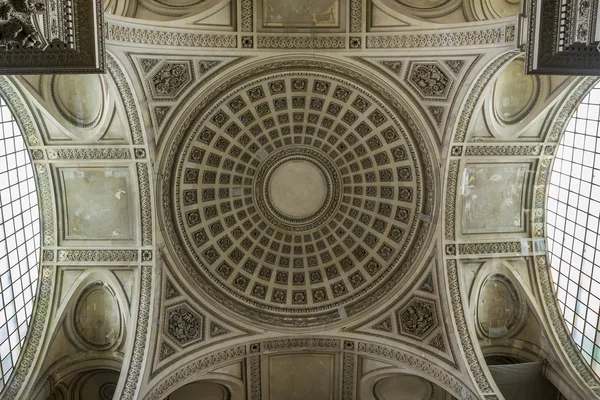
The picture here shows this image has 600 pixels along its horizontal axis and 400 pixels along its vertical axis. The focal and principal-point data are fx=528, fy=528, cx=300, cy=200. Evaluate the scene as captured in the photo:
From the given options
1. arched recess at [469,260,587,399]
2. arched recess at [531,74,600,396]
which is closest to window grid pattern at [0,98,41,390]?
arched recess at [469,260,587,399]

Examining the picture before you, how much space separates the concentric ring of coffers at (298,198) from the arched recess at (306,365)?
3.58ft

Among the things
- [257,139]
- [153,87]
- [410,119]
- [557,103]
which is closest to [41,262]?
[153,87]

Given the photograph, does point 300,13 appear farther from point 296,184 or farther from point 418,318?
point 418,318

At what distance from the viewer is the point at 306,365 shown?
68.6 feet

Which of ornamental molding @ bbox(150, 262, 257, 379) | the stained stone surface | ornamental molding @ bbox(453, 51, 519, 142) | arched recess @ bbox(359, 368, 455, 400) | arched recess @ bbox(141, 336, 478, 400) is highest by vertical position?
the stained stone surface

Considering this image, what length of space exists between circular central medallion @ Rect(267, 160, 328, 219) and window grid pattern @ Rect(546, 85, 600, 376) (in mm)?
8800

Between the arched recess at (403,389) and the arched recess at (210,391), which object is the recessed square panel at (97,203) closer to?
the arched recess at (210,391)

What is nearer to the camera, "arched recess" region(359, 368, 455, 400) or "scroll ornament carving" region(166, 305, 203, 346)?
"scroll ornament carving" region(166, 305, 203, 346)

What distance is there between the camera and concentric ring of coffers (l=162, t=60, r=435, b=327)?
19.2 meters

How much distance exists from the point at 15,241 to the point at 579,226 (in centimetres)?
1947

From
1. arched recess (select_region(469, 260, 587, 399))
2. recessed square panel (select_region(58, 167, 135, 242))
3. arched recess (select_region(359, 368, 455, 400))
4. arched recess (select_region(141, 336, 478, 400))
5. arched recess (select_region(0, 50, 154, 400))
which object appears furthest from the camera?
arched recess (select_region(359, 368, 455, 400))

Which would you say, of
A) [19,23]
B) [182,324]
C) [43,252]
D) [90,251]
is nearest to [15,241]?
[43,252]

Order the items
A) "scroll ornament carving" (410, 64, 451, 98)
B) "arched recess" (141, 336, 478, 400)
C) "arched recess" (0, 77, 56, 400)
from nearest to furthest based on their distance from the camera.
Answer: "arched recess" (0, 77, 56, 400) < "scroll ornament carving" (410, 64, 451, 98) < "arched recess" (141, 336, 478, 400)

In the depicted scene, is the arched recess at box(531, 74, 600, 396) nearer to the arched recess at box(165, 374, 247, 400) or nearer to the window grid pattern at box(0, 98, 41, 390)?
the arched recess at box(165, 374, 247, 400)
